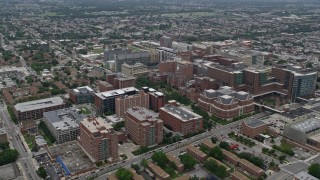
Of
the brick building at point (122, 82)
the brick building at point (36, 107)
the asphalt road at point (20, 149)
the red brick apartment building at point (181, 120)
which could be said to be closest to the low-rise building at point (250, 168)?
the red brick apartment building at point (181, 120)

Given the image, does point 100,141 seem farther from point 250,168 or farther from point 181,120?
point 250,168


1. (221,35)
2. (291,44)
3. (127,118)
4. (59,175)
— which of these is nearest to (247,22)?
(221,35)

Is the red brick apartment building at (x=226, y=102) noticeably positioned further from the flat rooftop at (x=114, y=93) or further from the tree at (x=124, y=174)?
the tree at (x=124, y=174)

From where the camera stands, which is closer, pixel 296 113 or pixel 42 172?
pixel 42 172

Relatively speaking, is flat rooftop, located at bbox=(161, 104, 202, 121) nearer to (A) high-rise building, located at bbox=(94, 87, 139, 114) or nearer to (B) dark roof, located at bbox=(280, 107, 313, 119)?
(A) high-rise building, located at bbox=(94, 87, 139, 114)

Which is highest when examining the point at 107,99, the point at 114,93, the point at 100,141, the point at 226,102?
the point at 114,93

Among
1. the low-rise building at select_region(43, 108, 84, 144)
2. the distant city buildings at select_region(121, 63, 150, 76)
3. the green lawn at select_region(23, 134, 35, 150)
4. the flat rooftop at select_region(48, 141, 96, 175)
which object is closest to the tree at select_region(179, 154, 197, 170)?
the flat rooftop at select_region(48, 141, 96, 175)

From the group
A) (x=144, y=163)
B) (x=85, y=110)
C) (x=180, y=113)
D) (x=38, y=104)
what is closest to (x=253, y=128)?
(x=180, y=113)
